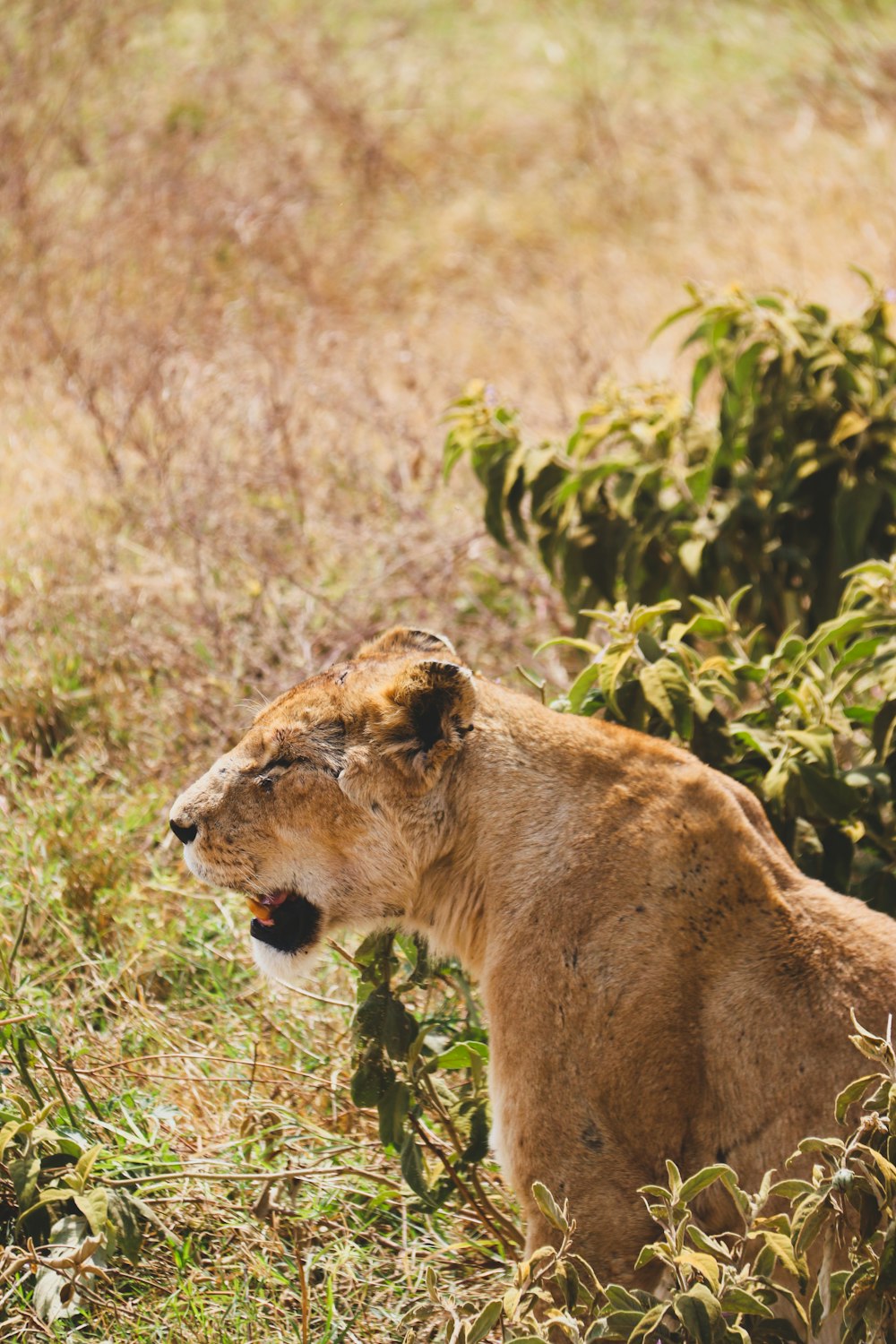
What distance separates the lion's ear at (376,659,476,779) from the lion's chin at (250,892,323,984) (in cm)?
48

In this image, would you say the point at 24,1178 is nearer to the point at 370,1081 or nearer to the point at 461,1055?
the point at 370,1081

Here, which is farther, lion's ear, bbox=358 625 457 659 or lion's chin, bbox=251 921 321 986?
lion's ear, bbox=358 625 457 659

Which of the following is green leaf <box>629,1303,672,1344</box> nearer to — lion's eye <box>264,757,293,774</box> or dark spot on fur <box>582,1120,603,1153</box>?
dark spot on fur <box>582,1120,603,1153</box>

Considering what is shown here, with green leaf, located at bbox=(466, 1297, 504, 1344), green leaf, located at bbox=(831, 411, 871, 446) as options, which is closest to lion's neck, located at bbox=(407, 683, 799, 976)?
green leaf, located at bbox=(466, 1297, 504, 1344)

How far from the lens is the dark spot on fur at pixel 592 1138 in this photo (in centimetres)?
298

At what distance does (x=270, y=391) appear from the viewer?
8000 millimetres

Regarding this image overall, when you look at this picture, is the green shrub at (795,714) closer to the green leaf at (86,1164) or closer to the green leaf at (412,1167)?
the green leaf at (412,1167)

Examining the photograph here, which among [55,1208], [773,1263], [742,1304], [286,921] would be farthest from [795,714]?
[55,1208]

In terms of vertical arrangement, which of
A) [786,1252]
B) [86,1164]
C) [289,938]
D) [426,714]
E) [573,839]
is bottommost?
[786,1252]

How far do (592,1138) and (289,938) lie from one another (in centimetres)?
94

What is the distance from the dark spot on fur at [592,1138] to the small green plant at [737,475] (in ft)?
7.89

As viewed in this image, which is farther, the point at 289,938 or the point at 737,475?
Answer: the point at 737,475

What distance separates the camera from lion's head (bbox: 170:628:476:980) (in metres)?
3.31

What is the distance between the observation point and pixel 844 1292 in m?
2.53
